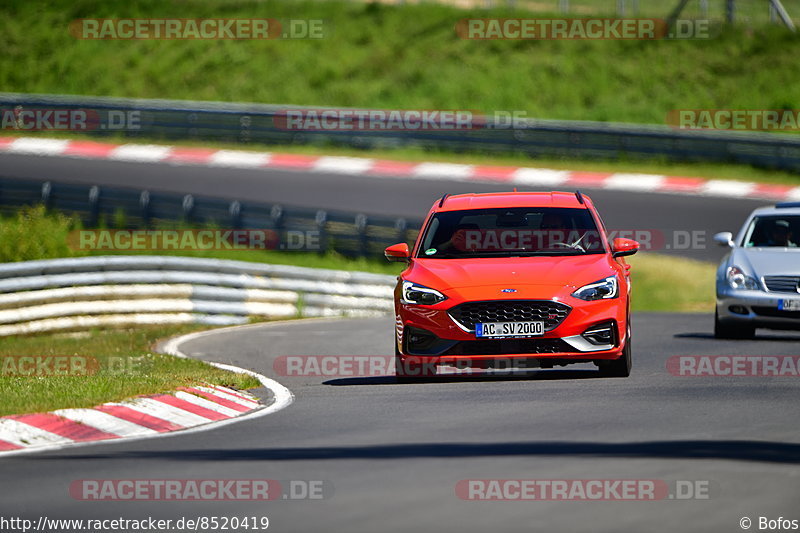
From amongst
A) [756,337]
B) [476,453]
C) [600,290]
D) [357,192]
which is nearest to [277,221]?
[357,192]

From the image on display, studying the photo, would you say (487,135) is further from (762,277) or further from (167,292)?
(762,277)

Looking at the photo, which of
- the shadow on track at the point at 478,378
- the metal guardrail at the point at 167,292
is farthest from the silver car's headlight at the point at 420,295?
the metal guardrail at the point at 167,292

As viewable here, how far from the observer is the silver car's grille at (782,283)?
1562 centimetres

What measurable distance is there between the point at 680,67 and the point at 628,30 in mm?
2359

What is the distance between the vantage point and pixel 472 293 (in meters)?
11.6

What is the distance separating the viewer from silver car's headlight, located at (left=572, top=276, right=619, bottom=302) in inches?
460

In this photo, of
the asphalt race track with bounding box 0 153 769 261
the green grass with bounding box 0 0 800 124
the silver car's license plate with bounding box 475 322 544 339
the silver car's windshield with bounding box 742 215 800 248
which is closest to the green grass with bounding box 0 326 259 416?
the silver car's license plate with bounding box 475 322 544 339

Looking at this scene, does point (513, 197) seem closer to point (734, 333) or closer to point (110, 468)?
point (734, 333)

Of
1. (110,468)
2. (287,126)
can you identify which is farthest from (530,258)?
(287,126)

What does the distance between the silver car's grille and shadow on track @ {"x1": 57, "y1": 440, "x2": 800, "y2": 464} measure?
740 centimetres

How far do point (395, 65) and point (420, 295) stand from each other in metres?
33.0

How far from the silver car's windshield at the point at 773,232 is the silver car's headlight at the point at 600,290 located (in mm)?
5026

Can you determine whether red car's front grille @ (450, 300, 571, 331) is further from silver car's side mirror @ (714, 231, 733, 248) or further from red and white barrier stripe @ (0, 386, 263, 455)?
silver car's side mirror @ (714, 231, 733, 248)

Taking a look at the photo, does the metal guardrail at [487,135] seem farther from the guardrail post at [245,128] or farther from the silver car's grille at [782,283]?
the silver car's grille at [782,283]
